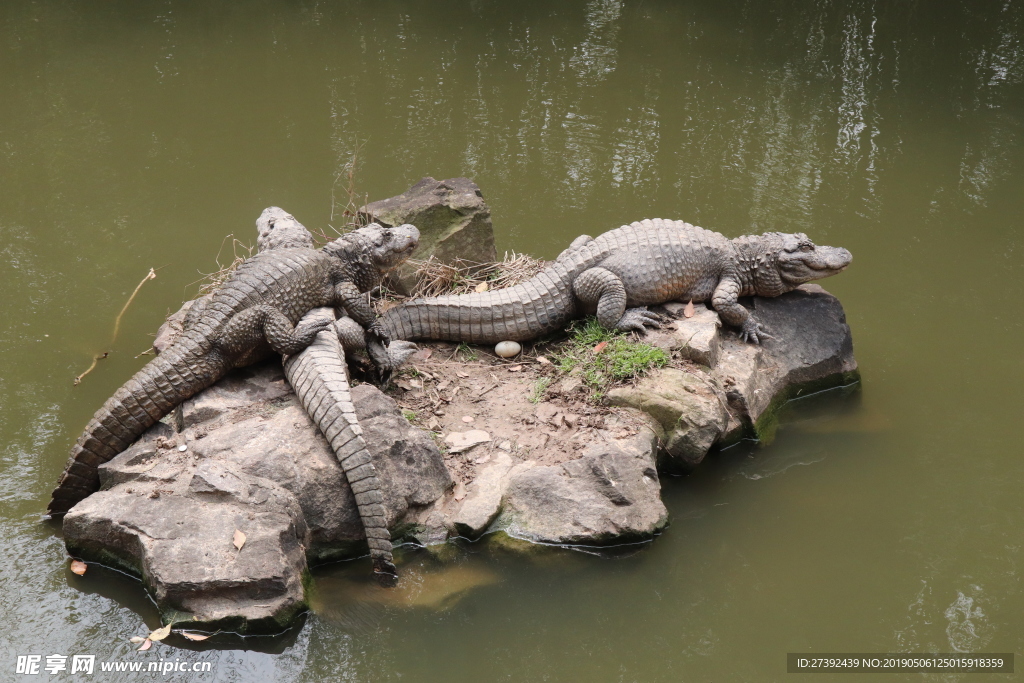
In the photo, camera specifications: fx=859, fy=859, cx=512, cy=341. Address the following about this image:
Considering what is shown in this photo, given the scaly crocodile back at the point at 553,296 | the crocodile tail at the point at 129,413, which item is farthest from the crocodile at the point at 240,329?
the scaly crocodile back at the point at 553,296

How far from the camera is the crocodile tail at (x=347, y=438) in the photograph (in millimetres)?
5195

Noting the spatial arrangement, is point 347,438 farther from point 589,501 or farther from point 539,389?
point 539,389

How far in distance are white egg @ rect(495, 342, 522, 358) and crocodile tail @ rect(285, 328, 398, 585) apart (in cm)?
160

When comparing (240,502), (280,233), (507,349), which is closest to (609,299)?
(507,349)

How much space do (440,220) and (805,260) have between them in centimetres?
319

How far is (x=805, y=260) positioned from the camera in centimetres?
724

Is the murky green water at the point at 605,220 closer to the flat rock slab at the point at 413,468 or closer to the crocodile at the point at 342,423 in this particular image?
the flat rock slab at the point at 413,468

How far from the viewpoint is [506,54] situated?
1336 centimetres

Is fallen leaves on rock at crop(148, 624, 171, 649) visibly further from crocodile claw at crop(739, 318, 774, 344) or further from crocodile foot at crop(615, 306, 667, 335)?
crocodile claw at crop(739, 318, 774, 344)

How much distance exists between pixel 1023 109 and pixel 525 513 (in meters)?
10.5

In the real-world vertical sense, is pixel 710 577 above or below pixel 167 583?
below

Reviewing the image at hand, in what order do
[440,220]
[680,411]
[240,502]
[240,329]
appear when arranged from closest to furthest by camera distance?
[240,502], [240,329], [680,411], [440,220]

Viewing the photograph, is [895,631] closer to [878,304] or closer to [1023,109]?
[878,304]

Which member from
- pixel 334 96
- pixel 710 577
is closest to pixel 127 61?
pixel 334 96
